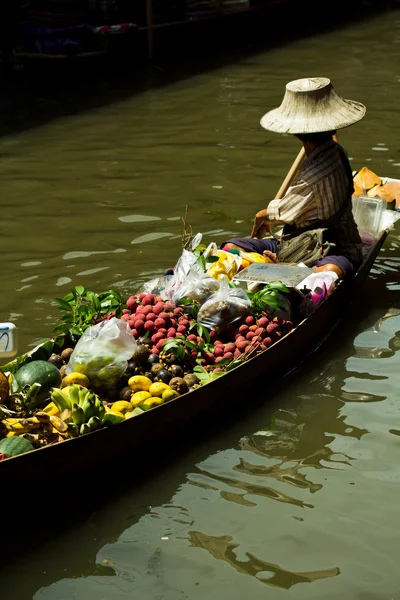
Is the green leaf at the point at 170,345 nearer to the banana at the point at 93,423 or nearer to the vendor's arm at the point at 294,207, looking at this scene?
the banana at the point at 93,423

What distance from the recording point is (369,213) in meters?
7.12

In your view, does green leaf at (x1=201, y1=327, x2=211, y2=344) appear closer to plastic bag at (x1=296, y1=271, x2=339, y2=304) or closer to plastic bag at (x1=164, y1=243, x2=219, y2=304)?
plastic bag at (x1=164, y1=243, x2=219, y2=304)

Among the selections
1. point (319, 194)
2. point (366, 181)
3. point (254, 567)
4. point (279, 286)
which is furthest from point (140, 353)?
point (366, 181)

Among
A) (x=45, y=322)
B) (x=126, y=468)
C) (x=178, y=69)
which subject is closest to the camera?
(x=126, y=468)

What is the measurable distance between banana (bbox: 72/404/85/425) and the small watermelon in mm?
283

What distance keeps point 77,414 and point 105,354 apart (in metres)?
0.47

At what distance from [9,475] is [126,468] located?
0.83m

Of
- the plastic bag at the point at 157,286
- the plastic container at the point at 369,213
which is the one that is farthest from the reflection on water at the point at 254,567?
the plastic container at the point at 369,213

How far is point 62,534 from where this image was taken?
14.4 feet

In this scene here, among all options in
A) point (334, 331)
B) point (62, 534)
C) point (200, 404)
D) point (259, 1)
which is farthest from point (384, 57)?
point (62, 534)

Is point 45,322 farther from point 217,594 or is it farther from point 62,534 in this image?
point 217,594

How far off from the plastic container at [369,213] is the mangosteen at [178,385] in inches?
112

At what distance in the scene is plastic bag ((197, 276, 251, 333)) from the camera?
529 centimetres

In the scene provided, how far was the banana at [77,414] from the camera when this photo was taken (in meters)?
4.32
